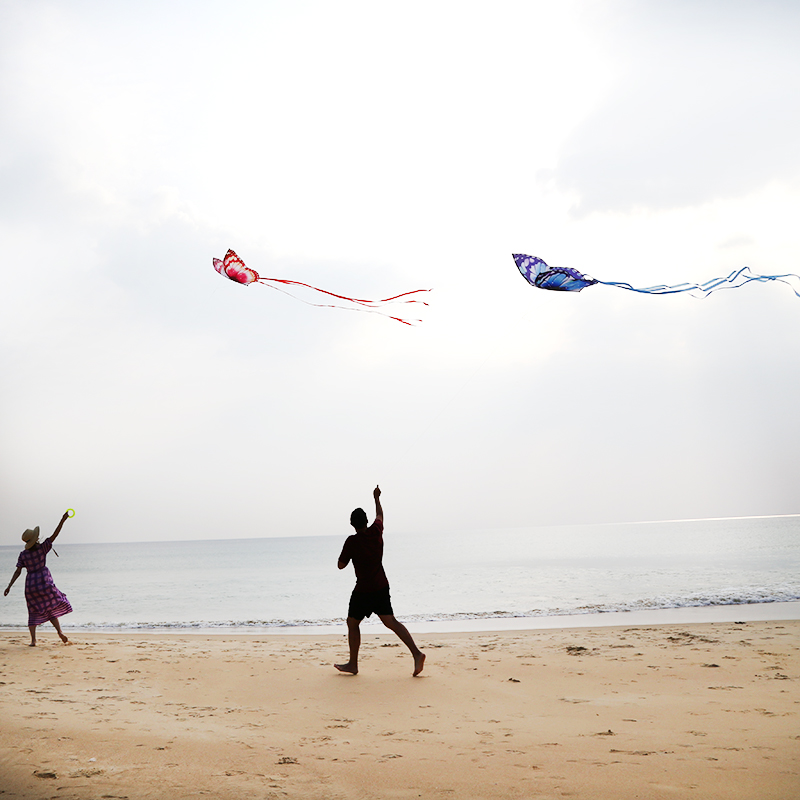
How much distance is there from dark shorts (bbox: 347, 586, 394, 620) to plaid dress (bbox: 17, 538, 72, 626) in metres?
4.44

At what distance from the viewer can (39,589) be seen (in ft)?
26.5

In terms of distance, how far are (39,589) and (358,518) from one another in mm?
4946

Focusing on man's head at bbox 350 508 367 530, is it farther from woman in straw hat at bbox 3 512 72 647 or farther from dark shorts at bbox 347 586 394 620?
woman in straw hat at bbox 3 512 72 647

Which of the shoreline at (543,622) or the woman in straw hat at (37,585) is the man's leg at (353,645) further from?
the woman in straw hat at (37,585)

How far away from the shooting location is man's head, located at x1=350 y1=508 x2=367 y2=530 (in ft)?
19.4

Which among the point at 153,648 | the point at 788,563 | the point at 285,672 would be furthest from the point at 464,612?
the point at 788,563

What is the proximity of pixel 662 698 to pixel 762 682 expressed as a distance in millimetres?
1175

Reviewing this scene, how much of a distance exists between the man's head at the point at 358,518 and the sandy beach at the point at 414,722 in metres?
1.42

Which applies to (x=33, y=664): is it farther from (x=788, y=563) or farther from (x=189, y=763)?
(x=788, y=563)

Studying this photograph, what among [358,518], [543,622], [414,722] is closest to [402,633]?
[358,518]

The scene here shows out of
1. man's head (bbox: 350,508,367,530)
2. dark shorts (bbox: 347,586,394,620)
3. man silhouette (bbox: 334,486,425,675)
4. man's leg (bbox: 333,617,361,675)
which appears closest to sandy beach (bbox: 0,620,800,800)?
man's leg (bbox: 333,617,361,675)

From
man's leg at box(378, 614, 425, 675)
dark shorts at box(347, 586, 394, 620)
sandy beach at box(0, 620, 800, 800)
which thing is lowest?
sandy beach at box(0, 620, 800, 800)

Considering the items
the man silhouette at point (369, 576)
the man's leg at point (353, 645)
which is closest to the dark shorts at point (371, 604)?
the man silhouette at point (369, 576)

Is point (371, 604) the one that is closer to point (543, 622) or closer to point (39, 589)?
point (39, 589)
